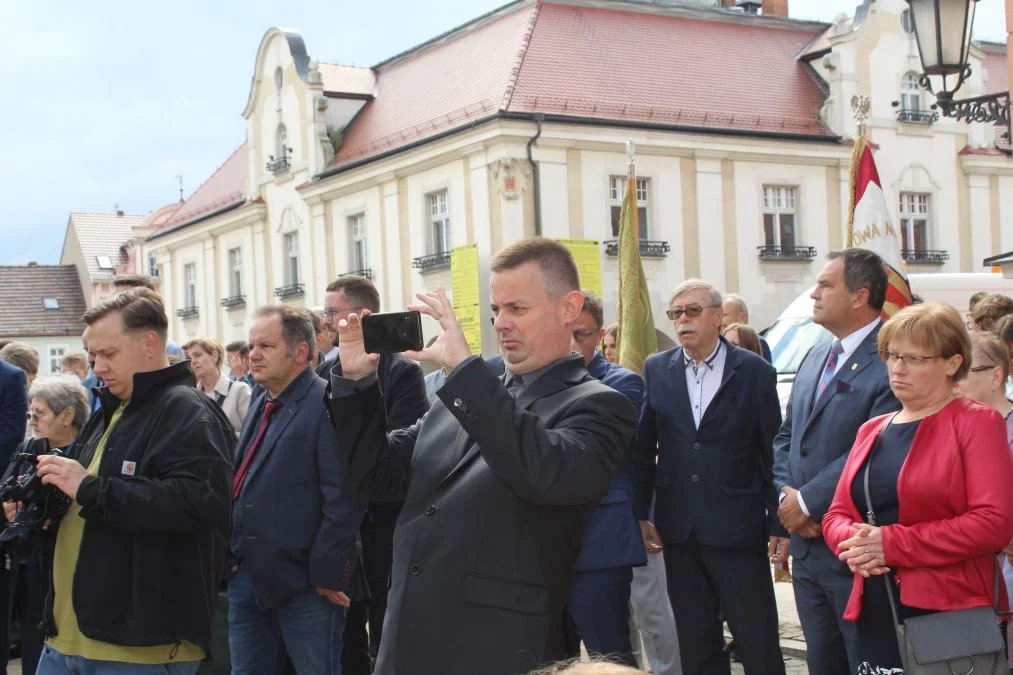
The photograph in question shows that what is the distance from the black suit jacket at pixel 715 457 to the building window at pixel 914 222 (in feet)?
86.0

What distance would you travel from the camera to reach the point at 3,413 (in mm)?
8219

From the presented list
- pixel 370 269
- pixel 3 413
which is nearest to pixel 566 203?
pixel 370 269

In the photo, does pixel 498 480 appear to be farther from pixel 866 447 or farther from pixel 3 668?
pixel 3 668

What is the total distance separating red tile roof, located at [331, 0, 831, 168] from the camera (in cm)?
2833

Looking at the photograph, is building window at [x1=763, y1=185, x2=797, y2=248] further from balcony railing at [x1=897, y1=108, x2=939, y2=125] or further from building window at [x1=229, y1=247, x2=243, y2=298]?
building window at [x1=229, y1=247, x2=243, y2=298]

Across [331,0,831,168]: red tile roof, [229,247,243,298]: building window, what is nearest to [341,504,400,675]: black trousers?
[331,0,831,168]: red tile roof

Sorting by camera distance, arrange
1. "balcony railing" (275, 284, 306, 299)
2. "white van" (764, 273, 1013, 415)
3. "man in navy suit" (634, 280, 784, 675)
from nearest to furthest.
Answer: "man in navy suit" (634, 280, 784, 675) → "white van" (764, 273, 1013, 415) → "balcony railing" (275, 284, 306, 299)

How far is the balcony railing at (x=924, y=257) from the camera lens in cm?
3109

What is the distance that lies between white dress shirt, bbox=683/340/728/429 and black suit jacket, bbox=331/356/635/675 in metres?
2.85

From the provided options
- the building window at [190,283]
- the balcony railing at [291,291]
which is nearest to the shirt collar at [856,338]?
the balcony railing at [291,291]

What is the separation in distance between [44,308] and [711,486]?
55.3 m

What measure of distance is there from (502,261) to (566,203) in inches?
940

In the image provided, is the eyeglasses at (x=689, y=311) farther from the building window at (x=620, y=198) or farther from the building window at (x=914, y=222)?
the building window at (x=914, y=222)

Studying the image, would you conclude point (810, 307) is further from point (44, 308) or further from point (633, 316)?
point (44, 308)
